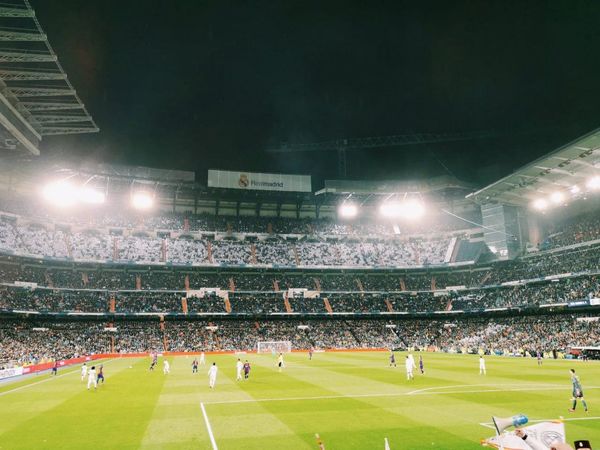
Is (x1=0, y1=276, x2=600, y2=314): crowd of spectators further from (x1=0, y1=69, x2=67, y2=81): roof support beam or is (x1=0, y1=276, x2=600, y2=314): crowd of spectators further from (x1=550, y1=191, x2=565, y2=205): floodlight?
(x1=0, y1=69, x2=67, y2=81): roof support beam

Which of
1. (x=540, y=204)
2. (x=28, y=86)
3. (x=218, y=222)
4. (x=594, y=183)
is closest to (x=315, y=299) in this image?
(x=218, y=222)

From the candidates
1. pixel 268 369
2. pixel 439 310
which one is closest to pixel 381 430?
pixel 268 369

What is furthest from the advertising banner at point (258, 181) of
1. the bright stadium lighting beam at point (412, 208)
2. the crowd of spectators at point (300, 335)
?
the crowd of spectators at point (300, 335)

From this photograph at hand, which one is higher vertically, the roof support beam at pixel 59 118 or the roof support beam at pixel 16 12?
the roof support beam at pixel 16 12

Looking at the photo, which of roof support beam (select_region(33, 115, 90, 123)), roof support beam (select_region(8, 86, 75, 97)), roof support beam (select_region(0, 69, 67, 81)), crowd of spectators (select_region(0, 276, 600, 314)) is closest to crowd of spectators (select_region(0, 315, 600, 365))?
crowd of spectators (select_region(0, 276, 600, 314))

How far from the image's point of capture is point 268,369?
4238 centimetres

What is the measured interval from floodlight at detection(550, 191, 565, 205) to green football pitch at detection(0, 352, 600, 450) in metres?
35.7

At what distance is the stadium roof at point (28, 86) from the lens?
3294cm

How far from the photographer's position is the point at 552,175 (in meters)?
58.0

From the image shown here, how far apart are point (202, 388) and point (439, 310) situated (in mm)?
56318

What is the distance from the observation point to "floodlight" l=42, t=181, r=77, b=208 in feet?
230

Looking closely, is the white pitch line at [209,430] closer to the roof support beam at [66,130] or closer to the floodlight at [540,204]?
the roof support beam at [66,130]

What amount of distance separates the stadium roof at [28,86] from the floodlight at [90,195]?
22731 millimetres

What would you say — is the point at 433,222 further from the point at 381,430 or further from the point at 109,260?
the point at 381,430
